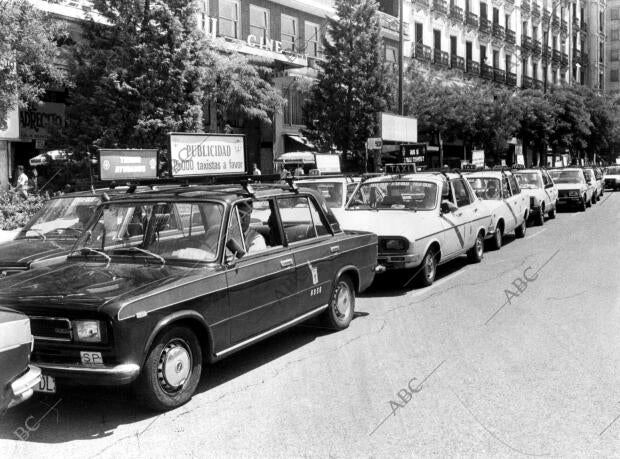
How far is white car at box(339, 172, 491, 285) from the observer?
942 centimetres

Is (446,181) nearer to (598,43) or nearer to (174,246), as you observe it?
(174,246)

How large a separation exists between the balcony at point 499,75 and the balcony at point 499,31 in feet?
7.79

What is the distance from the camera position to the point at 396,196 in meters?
11.1

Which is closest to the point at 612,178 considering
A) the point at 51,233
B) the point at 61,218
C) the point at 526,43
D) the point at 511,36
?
the point at 511,36

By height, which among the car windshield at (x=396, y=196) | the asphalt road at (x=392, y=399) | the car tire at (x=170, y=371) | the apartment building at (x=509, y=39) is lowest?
the asphalt road at (x=392, y=399)

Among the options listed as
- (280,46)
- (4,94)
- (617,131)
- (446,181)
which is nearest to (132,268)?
(446,181)

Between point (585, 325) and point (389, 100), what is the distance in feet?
66.6

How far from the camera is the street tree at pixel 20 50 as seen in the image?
12.4m

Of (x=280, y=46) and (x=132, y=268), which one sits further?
(x=280, y=46)

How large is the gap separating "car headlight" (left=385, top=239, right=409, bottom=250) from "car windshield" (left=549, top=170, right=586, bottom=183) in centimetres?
1866

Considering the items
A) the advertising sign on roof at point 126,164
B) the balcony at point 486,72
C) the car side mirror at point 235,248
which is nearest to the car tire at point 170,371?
the car side mirror at point 235,248

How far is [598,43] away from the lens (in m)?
72.8

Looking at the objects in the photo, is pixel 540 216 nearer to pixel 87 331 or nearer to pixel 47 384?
pixel 87 331

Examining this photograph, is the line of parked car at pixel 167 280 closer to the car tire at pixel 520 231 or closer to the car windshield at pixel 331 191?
the car windshield at pixel 331 191
